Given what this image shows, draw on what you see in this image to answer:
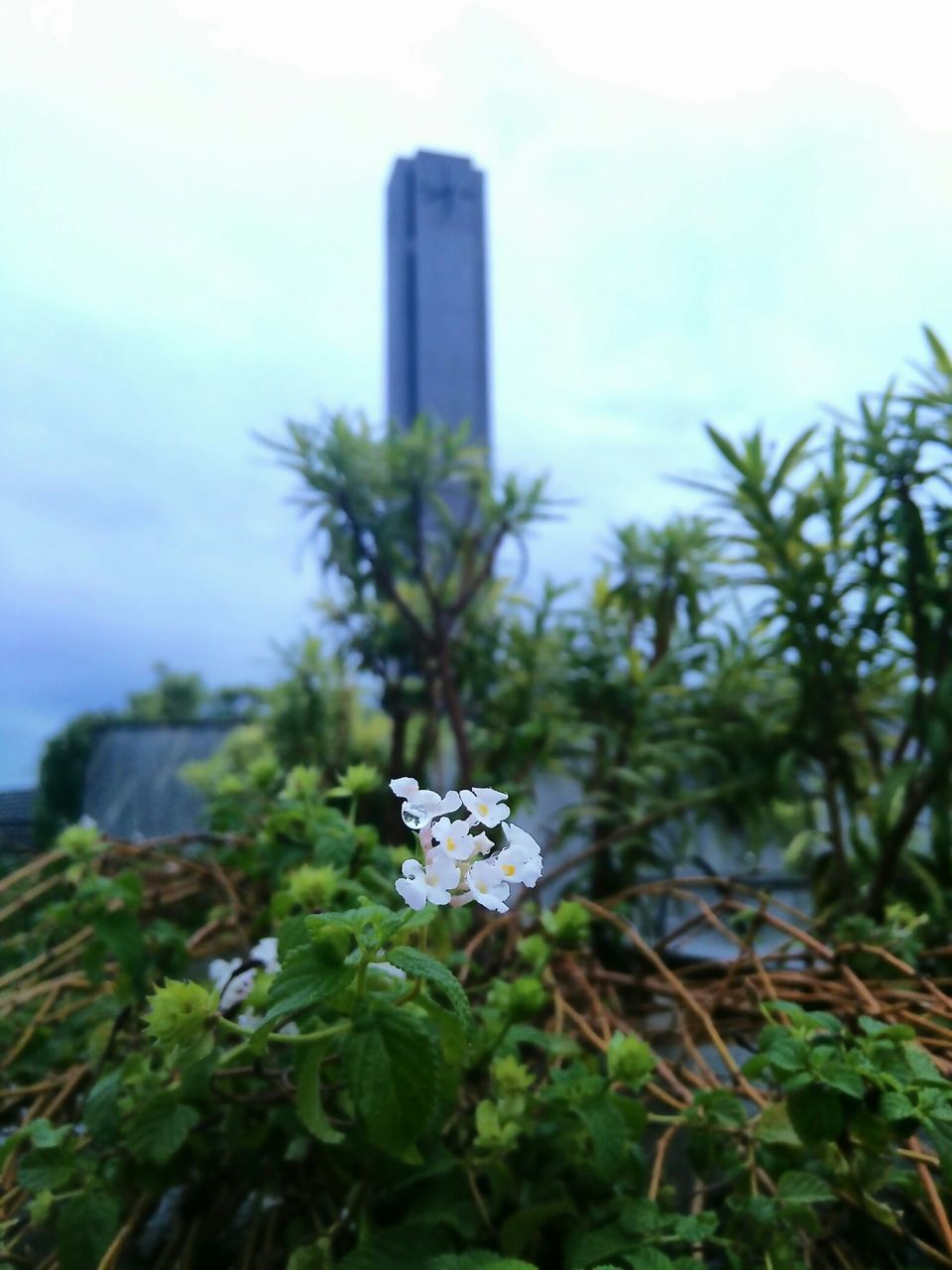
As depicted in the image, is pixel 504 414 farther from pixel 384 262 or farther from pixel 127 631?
pixel 127 631

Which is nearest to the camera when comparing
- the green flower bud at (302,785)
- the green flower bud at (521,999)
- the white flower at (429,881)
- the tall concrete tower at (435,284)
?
the white flower at (429,881)

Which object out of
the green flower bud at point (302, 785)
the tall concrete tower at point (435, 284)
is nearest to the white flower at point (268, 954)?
the green flower bud at point (302, 785)

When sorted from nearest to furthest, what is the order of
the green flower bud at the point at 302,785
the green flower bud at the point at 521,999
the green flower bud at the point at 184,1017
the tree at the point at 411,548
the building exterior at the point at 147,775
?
the green flower bud at the point at 184,1017, the green flower bud at the point at 521,999, the green flower bud at the point at 302,785, the tree at the point at 411,548, the building exterior at the point at 147,775

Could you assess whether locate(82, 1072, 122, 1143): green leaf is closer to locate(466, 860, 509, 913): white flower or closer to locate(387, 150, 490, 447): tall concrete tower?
locate(466, 860, 509, 913): white flower

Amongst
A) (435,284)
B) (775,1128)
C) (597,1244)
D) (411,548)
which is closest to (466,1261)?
(597,1244)

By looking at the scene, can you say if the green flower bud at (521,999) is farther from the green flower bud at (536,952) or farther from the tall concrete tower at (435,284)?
the tall concrete tower at (435,284)

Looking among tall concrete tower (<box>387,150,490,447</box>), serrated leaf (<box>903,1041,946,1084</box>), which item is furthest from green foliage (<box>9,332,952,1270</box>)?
tall concrete tower (<box>387,150,490,447</box>)
